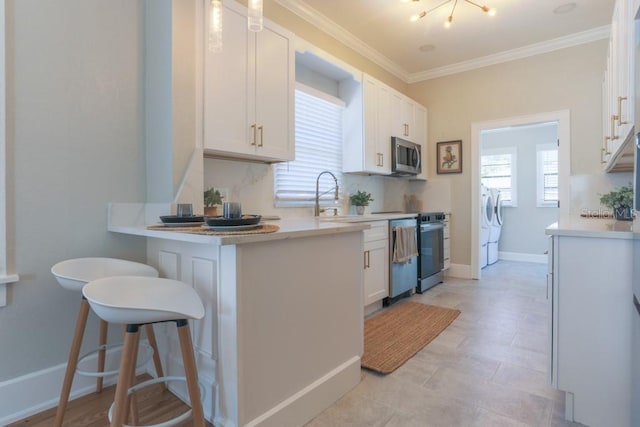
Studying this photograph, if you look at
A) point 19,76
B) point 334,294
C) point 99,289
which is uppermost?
point 19,76

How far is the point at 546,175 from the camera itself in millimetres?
6129

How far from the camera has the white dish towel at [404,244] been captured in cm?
350

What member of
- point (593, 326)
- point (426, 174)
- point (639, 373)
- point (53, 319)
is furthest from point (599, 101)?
point (53, 319)

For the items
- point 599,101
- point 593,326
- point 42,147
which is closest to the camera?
point 593,326

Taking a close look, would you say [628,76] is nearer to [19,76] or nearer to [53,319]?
[19,76]

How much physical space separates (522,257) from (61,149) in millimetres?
6856

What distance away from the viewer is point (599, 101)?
380 cm

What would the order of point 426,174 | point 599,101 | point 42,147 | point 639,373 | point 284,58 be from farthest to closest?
point 426,174, point 599,101, point 284,58, point 42,147, point 639,373

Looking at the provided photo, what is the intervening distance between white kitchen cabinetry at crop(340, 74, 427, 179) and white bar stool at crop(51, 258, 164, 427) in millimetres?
2612

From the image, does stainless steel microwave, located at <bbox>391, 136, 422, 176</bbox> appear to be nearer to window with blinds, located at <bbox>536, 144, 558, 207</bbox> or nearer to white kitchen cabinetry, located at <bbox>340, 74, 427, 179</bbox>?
white kitchen cabinetry, located at <bbox>340, 74, 427, 179</bbox>

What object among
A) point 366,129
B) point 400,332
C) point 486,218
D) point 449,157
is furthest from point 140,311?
point 486,218

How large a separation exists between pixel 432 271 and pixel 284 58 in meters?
2.92

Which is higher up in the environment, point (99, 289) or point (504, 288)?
point (99, 289)

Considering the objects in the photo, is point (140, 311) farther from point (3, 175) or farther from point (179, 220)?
point (3, 175)
